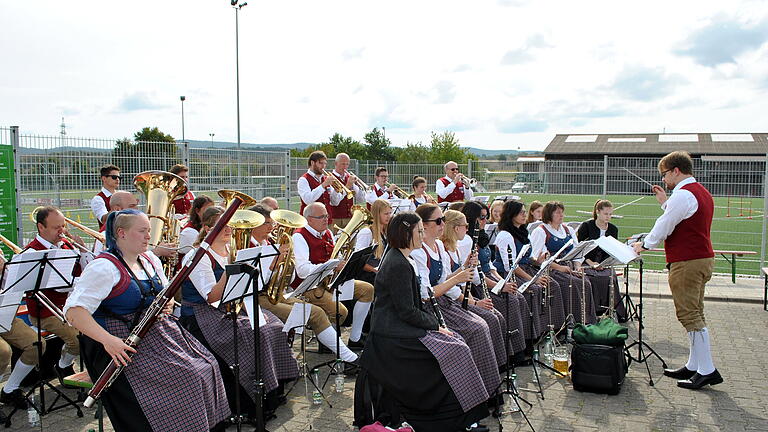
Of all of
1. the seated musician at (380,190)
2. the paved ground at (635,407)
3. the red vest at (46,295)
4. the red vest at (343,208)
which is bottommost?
the paved ground at (635,407)

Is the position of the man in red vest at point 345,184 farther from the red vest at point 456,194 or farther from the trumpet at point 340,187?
the red vest at point 456,194

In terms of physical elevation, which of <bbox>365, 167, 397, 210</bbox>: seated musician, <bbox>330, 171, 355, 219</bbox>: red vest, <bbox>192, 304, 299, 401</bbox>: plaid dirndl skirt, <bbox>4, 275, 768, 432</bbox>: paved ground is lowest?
<bbox>4, 275, 768, 432</bbox>: paved ground

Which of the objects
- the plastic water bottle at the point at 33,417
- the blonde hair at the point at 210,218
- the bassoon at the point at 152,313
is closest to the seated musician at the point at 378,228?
the blonde hair at the point at 210,218

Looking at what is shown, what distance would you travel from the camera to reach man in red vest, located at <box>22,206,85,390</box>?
6.00 m

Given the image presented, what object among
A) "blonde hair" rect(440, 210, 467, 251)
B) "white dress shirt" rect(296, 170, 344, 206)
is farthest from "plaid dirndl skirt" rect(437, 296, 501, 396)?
"white dress shirt" rect(296, 170, 344, 206)

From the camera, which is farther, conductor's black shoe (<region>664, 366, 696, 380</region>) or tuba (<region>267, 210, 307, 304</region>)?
conductor's black shoe (<region>664, 366, 696, 380</region>)

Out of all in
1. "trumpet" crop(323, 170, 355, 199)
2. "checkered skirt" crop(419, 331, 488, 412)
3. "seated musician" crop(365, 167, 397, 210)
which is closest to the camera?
"checkered skirt" crop(419, 331, 488, 412)

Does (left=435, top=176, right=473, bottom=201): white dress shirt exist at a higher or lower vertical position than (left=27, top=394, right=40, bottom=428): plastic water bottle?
higher

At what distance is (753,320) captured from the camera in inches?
356

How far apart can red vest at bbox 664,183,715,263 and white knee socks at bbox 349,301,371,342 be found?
11.7 ft

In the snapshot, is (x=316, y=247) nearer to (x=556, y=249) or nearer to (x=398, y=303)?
(x=398, y=303)

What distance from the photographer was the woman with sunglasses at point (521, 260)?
774 centimetres

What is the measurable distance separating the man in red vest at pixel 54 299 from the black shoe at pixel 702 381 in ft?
20.0

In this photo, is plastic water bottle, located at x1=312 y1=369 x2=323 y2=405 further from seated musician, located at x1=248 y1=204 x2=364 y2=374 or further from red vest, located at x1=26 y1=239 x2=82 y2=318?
red vest, located at x1=26 y1=239 x2=82 y2=318
